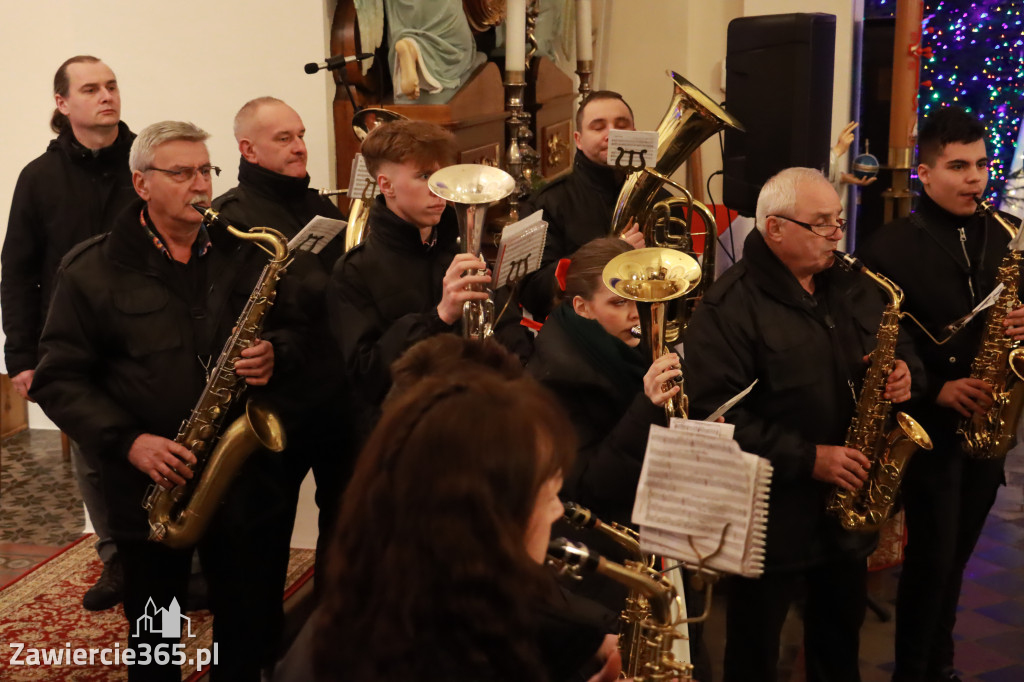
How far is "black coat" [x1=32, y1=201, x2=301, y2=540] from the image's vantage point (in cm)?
304

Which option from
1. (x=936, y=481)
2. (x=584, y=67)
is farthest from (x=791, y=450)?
(x=584, y=67)

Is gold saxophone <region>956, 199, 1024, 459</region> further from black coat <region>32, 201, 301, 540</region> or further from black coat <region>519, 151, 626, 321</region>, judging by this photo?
black coat <region>32, 201, 301, 540</region>

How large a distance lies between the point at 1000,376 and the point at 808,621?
100 centimetres

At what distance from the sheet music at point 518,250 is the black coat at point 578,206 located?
1110 mm

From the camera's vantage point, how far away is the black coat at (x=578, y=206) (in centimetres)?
419

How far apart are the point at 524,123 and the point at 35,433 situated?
3.79 meters

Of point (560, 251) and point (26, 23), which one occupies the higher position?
point (26, 23)

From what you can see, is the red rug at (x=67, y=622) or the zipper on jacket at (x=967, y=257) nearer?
the zipper on jacket at (x=967, y=257)

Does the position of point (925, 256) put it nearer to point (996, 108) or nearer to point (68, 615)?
point (68, 615)

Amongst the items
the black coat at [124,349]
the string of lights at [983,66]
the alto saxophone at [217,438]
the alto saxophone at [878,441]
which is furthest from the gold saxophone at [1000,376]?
the string of lights at [983,66]

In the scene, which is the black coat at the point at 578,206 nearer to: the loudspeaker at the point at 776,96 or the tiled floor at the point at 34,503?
the loudspeaker at the point at 776,96

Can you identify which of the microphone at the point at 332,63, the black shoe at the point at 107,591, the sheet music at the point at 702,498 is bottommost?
the black shoe at the point at 107,591

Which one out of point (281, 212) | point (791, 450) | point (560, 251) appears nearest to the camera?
point (791, 450)

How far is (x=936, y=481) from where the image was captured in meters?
3.43
